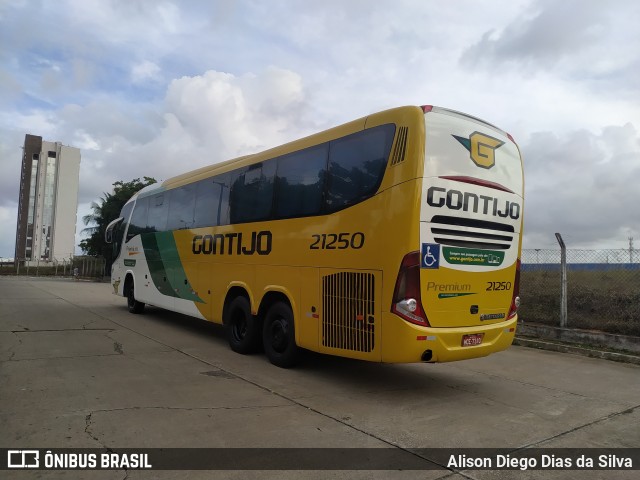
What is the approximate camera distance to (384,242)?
225 inches

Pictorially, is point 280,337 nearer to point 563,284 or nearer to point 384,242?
point 384,242

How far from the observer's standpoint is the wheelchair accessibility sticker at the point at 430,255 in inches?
218

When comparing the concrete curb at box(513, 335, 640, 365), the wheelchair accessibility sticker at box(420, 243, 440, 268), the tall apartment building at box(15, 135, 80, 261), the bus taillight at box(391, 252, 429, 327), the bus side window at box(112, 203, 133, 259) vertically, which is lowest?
the concrete curb at box(513, 335, 640, 365)

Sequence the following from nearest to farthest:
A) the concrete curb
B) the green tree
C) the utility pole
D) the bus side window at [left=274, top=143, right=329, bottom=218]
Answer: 1. the bus side window at [left=274, top=143, right=329, bottom=218]
2. the concrete curb
3. the utility pole
4. the green tree

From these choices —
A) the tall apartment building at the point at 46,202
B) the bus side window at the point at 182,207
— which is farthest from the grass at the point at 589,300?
the tall apartment building at the point at 46,202

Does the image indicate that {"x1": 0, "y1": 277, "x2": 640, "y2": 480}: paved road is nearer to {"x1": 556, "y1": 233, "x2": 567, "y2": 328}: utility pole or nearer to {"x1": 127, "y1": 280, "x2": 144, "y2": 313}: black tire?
{"x1": 556, "y1": 233, "x2": 567, "y2": 328}: utility pole

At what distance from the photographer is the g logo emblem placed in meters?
6.12

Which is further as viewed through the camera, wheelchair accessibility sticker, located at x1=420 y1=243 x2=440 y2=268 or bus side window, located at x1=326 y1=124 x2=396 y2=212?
bus side window, located at x1=326 y1=124 x2=396 y2=212

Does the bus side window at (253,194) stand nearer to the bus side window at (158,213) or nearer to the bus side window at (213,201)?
the bus side window at (213,201)

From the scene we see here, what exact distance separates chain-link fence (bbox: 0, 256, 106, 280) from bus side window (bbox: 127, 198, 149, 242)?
1155 inches

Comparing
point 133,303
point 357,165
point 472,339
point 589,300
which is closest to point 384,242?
point 357,165

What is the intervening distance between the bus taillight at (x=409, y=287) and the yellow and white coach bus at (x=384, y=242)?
0.01m

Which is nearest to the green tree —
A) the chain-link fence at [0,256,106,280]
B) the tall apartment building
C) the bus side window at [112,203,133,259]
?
the chain-link fence at [0,256,106,280]

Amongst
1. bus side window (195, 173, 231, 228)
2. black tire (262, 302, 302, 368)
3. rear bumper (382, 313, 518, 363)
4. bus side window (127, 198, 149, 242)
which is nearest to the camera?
rear bumper (382, 313, 518, 363)
